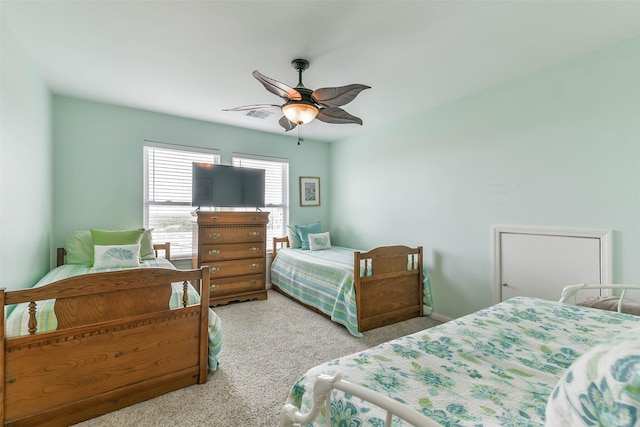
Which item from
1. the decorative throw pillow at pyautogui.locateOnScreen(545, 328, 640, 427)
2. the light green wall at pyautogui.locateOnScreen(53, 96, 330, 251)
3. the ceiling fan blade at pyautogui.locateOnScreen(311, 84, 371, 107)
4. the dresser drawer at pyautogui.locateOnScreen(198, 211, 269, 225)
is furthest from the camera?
the dresser drawer at pyautogui.locateOnScreen(198, 211, 269, 225)

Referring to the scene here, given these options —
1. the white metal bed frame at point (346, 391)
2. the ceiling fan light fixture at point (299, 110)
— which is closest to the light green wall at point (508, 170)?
the ceiling fan light fixture at point (299, 110)

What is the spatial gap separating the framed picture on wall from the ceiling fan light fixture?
8.64ft

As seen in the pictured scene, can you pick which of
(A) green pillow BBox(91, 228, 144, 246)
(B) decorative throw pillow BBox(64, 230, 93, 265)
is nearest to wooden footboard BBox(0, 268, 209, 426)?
(A) green pillow BBox(91, 228, 144, 246)

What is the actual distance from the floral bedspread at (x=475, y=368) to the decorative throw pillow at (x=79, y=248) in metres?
3.12

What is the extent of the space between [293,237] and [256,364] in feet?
8.09

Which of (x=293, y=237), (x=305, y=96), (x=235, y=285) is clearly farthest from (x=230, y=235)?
(x=305, y=96)

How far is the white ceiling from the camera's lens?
1791mm

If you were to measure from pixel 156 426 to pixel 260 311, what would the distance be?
1.92 m

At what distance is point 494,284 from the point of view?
9.43ft

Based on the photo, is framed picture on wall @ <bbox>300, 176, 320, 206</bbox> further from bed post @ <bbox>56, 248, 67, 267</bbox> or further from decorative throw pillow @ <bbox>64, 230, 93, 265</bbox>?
bed post @ <bbox>56, 248, 67, 267</bbox>

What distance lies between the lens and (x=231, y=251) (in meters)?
3.74

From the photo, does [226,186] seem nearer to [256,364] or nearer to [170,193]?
[170,193]

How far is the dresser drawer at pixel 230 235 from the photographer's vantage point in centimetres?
357

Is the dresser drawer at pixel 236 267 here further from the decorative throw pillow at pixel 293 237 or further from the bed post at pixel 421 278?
the bed post at pixel 421 278
